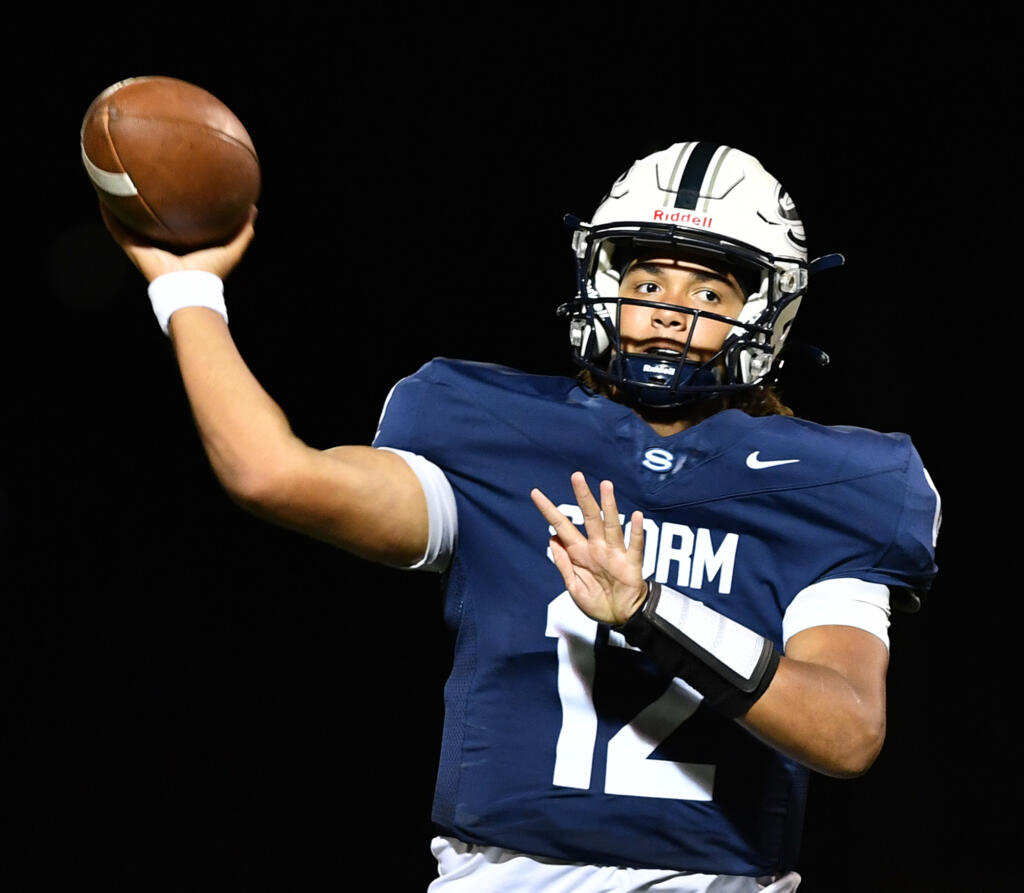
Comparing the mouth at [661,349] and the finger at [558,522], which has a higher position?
the mouth at [661,349]

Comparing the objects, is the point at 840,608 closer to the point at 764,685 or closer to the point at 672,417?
the point at 764,685

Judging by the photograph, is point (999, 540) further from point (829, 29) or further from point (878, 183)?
point (829, 29)

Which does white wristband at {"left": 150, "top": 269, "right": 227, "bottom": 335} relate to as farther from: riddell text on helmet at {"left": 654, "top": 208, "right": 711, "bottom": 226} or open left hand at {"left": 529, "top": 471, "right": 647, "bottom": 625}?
riddell text on helmet at {"left": 654, "top": 208, "right": 711, "bottom": 226}

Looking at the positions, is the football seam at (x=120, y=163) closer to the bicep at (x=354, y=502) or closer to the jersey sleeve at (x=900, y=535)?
the bicep at (x=354, y=502)

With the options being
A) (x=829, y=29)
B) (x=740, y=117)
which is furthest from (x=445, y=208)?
(x=829, y=29)

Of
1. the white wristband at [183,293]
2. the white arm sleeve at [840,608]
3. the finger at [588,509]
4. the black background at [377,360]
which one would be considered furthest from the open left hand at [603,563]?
the black background at [377,360]

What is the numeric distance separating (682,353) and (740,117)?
1.74 metres

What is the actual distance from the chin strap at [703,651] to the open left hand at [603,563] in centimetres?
2

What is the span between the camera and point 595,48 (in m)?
3.51

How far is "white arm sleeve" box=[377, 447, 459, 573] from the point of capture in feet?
6.07

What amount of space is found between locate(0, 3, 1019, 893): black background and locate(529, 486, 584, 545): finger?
1.82m

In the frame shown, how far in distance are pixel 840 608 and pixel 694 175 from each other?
26.1 inches

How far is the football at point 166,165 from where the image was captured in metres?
1.81

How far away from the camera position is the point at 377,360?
140 inches
